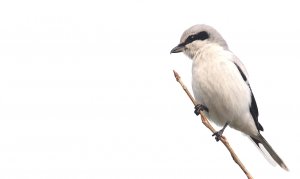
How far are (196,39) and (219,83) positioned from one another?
85 cm

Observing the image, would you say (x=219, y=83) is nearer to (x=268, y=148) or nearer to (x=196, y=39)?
(x=196, y=39)

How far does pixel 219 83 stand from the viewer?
6.74 meters

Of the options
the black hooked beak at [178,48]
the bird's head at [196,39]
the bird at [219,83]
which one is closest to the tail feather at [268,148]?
the bird at [219,83]

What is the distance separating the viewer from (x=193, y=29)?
289 inches

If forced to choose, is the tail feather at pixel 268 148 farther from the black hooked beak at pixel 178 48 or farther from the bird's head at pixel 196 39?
the black hooked beak at pixel 178 48

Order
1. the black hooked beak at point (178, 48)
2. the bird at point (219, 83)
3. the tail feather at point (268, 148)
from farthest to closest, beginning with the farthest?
1. the tail feather at point (268, 148)
2. the black hooked beak at point (178, 48)
3. the bird at point (219, 83)

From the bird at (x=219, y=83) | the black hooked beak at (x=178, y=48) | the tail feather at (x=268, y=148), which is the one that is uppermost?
the black hooked beak at (x=178, y=48)

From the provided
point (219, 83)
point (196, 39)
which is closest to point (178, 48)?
point (196, 39)

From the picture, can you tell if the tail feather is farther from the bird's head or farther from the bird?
the bird's head

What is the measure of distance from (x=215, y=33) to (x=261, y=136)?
1.64 meters

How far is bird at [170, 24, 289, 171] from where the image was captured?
6.75 metres

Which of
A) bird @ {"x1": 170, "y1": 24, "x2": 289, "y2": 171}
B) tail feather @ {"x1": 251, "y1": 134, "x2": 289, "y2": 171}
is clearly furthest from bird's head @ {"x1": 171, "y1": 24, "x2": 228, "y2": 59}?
tail feather @ {"x1": 251, "y1": 134, "x2": 289, "y2": 171}

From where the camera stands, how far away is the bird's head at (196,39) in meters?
7.20

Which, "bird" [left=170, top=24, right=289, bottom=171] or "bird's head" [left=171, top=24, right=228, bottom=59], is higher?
"bird's head" [left=171, top=24, right=228, bottom=59]
